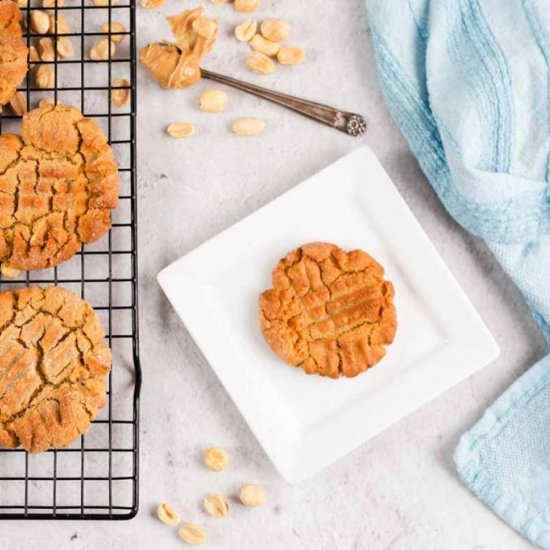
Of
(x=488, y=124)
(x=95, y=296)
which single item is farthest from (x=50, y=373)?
(x=488, y=124)

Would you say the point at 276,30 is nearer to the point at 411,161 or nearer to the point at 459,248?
the point at 411,161

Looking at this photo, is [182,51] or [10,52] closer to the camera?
[10,52]

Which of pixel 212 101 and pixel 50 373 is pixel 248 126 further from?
pixel 50 373

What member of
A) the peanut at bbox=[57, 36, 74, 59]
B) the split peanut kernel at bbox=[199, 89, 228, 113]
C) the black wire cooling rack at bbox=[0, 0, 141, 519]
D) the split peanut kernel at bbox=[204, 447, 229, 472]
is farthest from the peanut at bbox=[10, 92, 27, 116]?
the split peanut kernel at bbox=[204, 447, 229, 472]

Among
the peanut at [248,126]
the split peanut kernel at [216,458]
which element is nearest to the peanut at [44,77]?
the peanut at [248,126]

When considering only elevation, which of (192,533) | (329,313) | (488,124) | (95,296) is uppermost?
(488,124)

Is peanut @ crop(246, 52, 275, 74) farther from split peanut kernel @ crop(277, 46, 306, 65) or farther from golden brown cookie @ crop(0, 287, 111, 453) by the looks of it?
golden brown cookie @ crop(0, 287, 111, 453)
